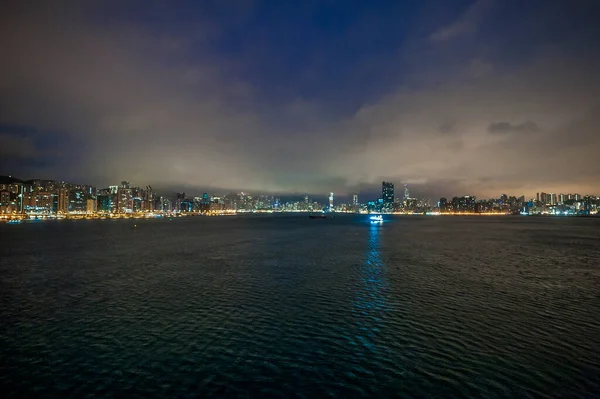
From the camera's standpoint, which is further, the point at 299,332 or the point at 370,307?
the point at 370,307

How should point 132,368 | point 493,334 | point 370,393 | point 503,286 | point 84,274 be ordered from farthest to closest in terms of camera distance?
1. point 84,274
2. point 503,286
3. point 493,334
4. point 132,368
5. point 370,393

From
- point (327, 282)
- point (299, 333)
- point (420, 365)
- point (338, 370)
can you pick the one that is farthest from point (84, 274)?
point (420, 365)

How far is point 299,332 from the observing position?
24.1m

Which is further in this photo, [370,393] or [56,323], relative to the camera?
[56,323]

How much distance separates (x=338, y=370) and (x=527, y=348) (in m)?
12.8

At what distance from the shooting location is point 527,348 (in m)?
21.0

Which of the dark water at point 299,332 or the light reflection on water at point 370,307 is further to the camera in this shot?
the light reflection on water at point 370,307

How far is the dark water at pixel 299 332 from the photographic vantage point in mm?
16812

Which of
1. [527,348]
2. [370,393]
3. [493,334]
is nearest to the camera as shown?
[370,393]

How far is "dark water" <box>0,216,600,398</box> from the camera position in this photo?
55.2ft

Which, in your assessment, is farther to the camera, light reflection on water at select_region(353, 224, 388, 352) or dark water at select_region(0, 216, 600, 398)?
light reflection on water at select_region(353, 224, 388, 352)

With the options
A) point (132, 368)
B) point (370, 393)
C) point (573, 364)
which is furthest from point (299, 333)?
point (573, 364)

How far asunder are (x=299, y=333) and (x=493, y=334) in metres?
14.0

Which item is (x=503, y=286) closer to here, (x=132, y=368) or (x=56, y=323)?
(x=132, y=368)
